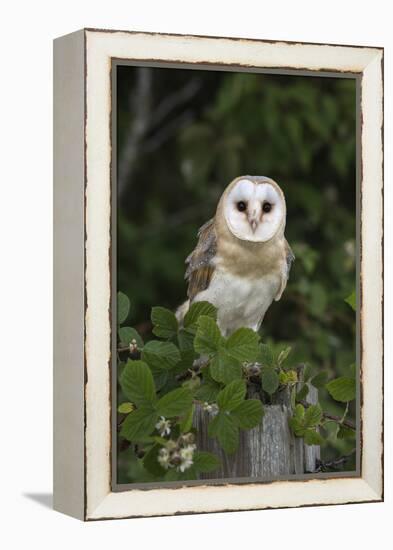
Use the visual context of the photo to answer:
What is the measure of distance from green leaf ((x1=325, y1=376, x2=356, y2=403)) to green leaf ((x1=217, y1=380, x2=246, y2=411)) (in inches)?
12.7

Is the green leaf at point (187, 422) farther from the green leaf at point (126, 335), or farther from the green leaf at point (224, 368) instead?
the green leaf at point (126, 335)

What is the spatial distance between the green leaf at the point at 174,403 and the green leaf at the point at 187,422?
17 millimetres

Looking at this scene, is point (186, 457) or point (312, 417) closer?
point (186, 457)

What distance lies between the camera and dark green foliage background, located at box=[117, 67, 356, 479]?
14.8 feet

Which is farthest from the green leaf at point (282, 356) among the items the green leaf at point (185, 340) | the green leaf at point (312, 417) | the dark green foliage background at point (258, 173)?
the dark green foliage background at point (258, 173)

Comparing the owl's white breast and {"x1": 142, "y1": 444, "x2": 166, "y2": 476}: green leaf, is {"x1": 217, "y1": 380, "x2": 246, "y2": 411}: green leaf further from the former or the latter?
the owl's white breast

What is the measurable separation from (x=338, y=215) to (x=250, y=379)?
5.18 feet

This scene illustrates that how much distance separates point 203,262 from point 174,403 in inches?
22.7

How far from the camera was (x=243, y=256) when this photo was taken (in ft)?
11.6

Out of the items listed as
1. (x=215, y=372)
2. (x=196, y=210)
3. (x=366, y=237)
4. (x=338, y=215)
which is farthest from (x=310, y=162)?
(x=215, y=372)

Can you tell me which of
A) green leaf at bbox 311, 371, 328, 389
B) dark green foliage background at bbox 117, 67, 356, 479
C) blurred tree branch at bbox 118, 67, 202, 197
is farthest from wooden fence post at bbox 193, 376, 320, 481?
blurred tree branch at bbox 118, 67, 202, 197

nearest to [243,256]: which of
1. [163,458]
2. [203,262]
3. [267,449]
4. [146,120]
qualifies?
[203,262]

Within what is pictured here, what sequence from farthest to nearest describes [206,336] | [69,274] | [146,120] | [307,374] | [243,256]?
Result: [146,120]
[243,256]
[307,374]
[206,336]
[69,274]

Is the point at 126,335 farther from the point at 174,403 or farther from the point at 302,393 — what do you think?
the point at 302,393
